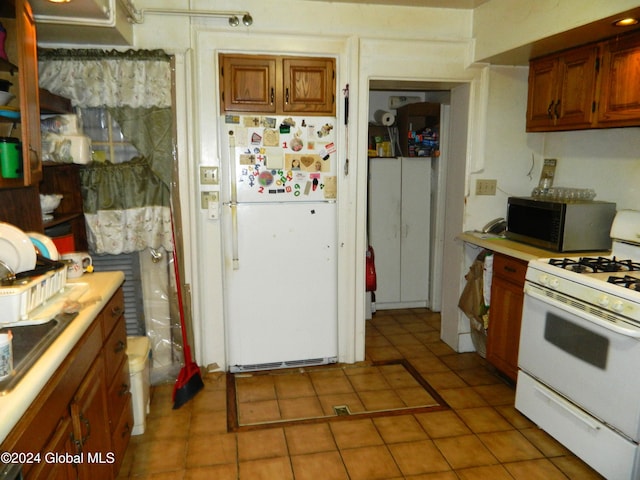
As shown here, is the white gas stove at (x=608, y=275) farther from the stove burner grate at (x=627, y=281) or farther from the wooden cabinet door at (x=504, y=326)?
the wooden cabinet door at (x=504, y=326)

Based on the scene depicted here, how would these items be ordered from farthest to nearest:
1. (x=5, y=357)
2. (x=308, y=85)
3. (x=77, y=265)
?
1. (x=308, y=85)
2. (x=77, y=265)
3. (x=5, y=357)

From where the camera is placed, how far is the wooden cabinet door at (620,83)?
92.0 inches

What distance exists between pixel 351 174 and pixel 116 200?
1458mm

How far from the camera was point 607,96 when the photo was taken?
8.19 feet

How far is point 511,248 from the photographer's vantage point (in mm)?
2816

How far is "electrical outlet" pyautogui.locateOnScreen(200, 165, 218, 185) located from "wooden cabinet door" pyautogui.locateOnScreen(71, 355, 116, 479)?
4.47 ft

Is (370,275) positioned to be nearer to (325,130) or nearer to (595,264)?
(325,130)

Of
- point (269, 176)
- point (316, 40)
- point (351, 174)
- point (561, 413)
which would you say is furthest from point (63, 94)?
point (561, 413)

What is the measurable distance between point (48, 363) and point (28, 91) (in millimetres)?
1166

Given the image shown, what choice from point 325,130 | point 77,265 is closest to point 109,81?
point 77,265

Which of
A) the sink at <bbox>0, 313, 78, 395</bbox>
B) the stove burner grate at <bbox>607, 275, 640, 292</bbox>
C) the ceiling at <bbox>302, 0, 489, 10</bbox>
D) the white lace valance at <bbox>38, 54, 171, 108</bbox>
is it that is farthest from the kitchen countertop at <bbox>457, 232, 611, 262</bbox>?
the sink at <bbox>0, 313, 78, 395</bbox>

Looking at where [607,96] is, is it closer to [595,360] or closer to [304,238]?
[595,360]

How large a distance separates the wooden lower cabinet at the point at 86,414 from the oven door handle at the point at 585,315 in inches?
80.5

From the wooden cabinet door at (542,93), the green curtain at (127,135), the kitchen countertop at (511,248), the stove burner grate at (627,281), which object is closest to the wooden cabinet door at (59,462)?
the green curtain at (127,135)
